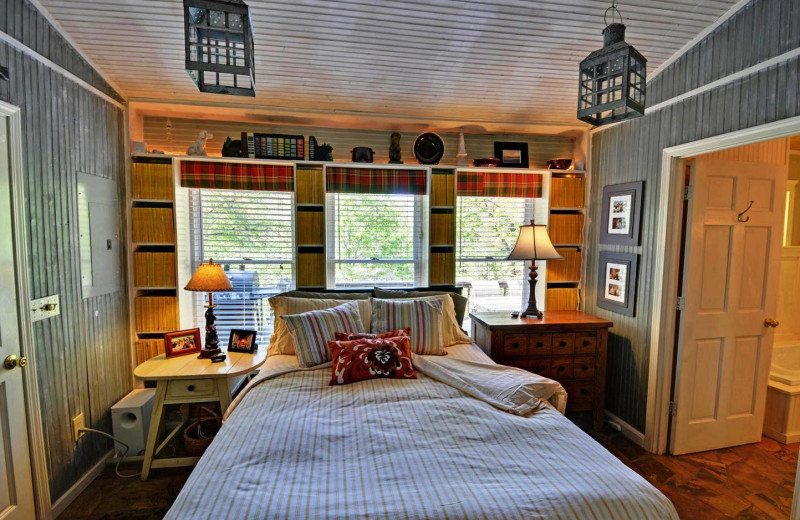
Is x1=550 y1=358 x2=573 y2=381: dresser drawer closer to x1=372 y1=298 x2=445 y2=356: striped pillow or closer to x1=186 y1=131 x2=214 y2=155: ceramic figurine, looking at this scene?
x1=372 y1=298 x2=445 y2=356: striped pillow

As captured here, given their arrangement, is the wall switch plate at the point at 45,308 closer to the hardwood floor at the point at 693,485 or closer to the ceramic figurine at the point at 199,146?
the hardwood floor at the point at 693,485

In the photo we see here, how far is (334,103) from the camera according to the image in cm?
283

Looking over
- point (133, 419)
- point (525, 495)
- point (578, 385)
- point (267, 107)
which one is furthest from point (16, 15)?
point (578, 385)

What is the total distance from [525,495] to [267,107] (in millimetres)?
2869

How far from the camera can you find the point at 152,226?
2695 mm

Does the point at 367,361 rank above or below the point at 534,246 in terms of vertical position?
below

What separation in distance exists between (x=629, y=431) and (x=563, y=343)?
0.82m

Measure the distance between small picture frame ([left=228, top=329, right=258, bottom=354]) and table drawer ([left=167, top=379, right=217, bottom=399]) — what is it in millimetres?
369

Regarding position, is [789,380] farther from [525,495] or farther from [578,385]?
[525,495]

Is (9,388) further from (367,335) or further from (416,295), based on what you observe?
(416,295)

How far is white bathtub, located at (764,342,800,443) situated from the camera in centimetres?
267

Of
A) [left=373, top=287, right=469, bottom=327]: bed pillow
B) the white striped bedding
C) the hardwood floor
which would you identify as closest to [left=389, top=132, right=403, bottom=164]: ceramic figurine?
[left=373, top=287, right=469, bottom=327]: bed pillow

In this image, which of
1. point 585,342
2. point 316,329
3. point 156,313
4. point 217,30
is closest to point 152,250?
point 156,313

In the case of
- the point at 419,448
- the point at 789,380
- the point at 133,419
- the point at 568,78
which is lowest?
the point at 133,419
